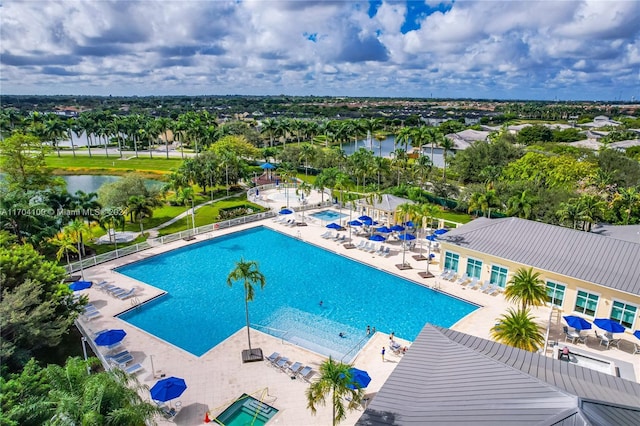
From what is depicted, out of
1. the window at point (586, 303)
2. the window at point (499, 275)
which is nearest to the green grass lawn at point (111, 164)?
the window at point (499, 275)

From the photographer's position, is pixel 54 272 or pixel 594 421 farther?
pixel 54 272

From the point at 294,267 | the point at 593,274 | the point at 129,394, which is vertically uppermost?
the point at 129,394

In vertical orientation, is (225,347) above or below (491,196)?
below

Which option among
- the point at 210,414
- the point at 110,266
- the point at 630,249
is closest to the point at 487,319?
the point at 630,249

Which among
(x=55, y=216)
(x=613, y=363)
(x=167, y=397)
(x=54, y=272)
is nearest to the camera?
(x=167, y=397)

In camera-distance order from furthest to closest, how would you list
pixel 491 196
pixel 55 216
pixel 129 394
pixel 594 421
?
pixel 491 196
pixel 55 216
pixel 129 394
pixel 594 421

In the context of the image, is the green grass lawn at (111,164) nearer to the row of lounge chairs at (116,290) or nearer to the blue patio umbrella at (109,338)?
the row of lounge chairs at (116,290)

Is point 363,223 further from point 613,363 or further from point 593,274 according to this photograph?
point 613,363
